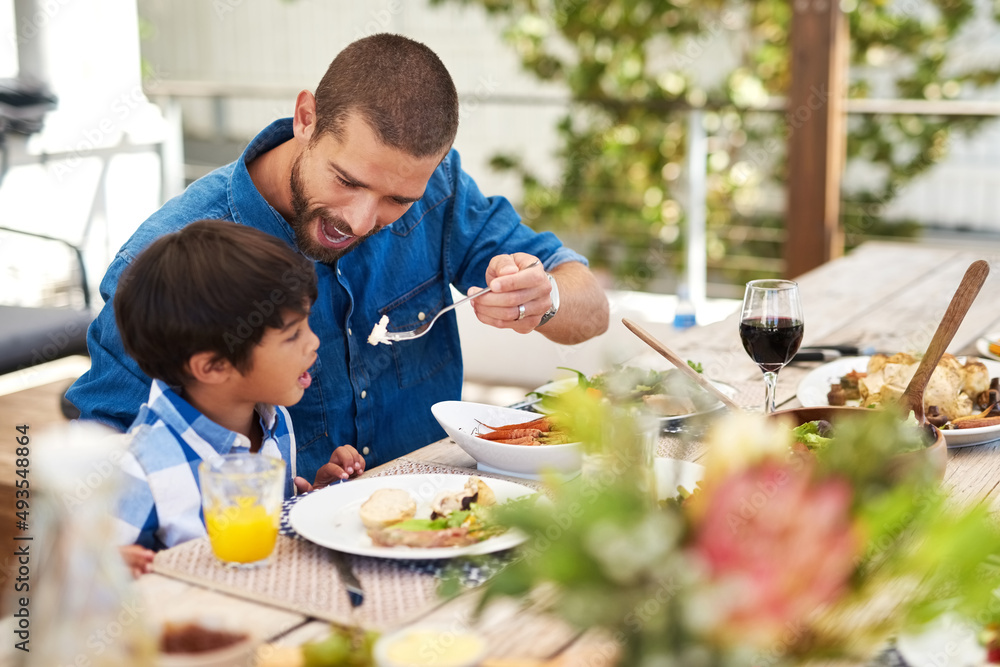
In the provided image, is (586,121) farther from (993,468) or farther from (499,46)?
(993,468)

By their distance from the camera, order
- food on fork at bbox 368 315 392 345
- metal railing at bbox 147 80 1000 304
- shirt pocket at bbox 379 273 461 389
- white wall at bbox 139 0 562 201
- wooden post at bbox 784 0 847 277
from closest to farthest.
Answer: food on fork at bbox 368 315 392 345 < shirt pocket at bbox 379 273 461 389 < wooden post at bbox 784 0 847 277 < metal railing at bbox 147 80 1000 304 < white wall at bbox 139 0 562 201

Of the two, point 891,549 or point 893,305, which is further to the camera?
point 893,305

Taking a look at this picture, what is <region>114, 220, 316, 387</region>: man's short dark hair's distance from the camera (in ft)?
4.12

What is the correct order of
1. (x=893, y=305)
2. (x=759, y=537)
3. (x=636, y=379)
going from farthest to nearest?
(x=893, y=305), (x=636, y=379), (x=759, y=537)

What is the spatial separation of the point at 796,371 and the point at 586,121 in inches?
166

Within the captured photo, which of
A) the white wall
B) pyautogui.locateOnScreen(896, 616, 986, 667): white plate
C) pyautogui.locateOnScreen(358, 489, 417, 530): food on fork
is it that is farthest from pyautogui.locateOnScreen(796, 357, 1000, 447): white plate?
the white wall

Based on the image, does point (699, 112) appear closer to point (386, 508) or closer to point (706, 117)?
point (706, 117)

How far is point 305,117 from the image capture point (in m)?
1.66

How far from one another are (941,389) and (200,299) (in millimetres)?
1007

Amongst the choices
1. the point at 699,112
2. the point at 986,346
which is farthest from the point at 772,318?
the point at 699,112

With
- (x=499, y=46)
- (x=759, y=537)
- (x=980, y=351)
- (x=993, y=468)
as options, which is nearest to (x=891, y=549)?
(x=759, y=537)

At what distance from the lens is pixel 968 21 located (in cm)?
521

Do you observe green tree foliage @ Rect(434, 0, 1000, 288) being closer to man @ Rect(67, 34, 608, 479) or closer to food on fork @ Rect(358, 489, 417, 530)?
man @ Rect(67, 34, 608, 479)

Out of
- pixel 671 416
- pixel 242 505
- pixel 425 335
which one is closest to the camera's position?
pixel 242 505
